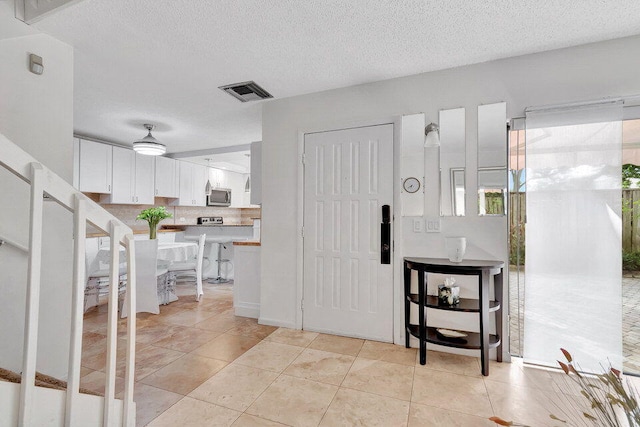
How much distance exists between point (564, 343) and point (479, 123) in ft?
5.83

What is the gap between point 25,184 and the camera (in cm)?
194

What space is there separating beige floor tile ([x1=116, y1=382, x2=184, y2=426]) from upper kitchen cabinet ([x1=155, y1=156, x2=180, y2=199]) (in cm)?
426

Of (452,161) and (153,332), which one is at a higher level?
(452,161)

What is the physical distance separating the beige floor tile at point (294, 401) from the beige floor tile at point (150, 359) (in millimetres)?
923

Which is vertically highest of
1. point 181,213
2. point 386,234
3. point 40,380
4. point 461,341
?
point 181,213

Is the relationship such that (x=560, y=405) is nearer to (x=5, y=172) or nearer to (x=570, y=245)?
(x=570, y=245)

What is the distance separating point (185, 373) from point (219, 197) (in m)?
5.02

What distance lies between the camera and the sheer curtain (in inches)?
85.4

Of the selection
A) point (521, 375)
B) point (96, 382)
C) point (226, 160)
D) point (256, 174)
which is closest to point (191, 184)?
point (226, 160)

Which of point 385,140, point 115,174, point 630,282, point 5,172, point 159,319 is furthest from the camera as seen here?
point 115,174

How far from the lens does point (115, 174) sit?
4918 mm

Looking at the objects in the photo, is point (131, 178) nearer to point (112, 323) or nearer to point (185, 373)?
point (185, 373)

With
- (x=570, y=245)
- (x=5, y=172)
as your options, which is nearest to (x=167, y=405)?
(x=5, y=172)

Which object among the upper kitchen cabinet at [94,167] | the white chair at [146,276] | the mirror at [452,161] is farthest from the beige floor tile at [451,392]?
the upper kitchen cabinet at [94,167]
